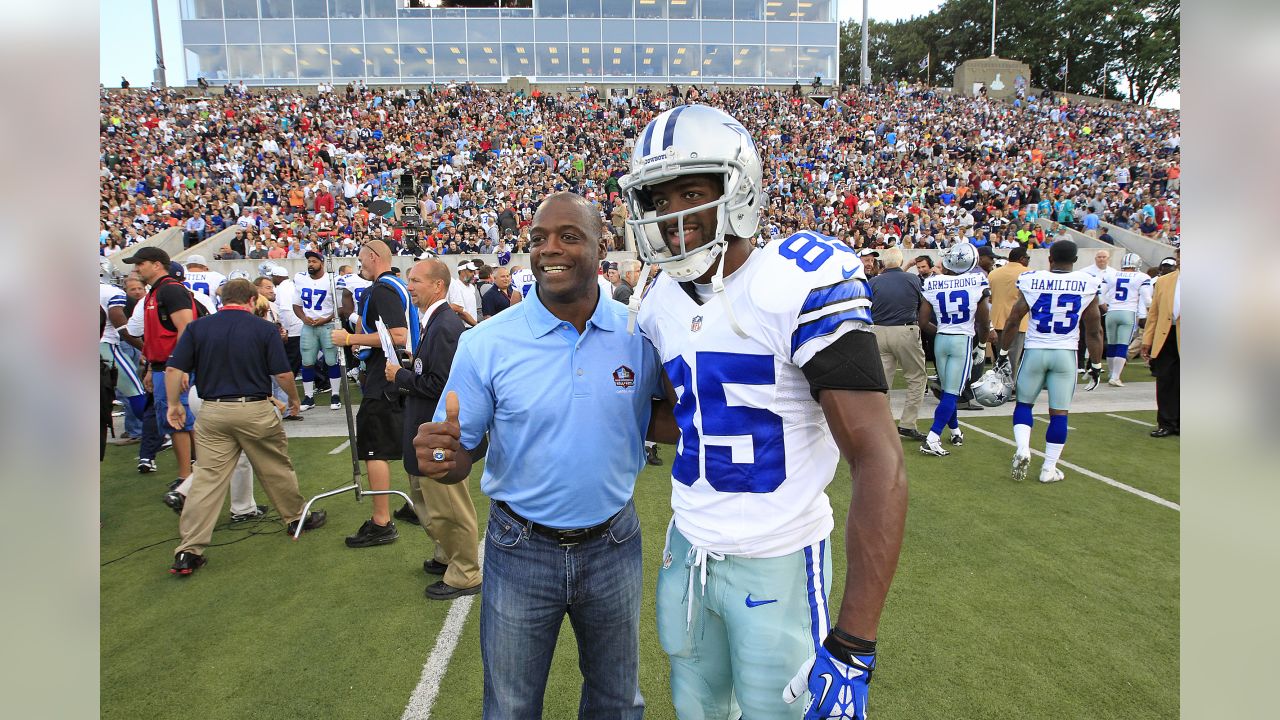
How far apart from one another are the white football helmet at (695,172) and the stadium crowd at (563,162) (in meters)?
14.8

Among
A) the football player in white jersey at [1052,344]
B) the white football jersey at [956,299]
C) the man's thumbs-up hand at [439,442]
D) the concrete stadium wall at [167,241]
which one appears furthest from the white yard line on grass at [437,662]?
the concrete stadium wall at [167,241]

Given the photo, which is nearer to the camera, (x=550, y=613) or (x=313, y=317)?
(x=550, y=613)

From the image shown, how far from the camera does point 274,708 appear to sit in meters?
3.27

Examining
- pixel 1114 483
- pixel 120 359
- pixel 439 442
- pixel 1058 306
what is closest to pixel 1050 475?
pixel 1114 483

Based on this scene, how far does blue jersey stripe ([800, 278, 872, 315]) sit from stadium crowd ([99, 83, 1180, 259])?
1514 cm

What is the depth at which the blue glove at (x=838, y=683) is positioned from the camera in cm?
150

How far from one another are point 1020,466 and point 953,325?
5.43 feet

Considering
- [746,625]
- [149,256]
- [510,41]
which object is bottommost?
[746,625]

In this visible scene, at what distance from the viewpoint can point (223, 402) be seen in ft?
15.9

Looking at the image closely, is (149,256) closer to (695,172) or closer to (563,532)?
(563,532)

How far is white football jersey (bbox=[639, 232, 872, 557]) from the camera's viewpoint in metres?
1.73

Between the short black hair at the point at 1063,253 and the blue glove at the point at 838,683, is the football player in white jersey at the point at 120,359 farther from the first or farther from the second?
the short black hair at the point at 1063,253

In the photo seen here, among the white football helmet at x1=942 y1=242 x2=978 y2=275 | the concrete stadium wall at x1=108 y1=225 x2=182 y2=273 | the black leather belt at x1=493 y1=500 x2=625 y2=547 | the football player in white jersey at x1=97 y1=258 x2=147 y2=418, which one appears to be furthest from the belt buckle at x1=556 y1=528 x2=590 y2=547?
the concrete stadium wall at x1=108 y1=225 x2=182 y2=273
